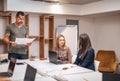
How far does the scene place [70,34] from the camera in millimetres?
6027

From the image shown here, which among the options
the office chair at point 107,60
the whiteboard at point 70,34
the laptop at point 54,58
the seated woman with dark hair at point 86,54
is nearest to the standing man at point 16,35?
the laptop at point 54,58

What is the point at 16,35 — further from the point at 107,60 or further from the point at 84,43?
the point at 107,60

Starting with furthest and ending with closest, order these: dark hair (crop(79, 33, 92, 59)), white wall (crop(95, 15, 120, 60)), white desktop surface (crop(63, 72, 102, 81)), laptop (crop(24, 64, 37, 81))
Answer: white wall (crop(95, 15, 120, 60)), dark hair (crop(79, 33, 92, 59)), white desktop surface (crop(63, 72, 102, 81)), laptop (crop(24, 64, 37, 81))

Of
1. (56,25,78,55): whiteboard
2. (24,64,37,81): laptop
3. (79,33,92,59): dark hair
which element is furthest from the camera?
(56,25,78,55): whiteboard

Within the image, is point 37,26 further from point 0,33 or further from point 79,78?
point 79,78

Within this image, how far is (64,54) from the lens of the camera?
369 centimetres

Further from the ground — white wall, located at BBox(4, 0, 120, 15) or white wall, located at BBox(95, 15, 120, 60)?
white wall, located at BBox(4, 0, 120, 15)

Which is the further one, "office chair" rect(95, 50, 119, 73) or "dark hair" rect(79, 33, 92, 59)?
"office chair" rect(95, 50, 119, 73)

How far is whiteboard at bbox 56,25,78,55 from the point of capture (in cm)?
594

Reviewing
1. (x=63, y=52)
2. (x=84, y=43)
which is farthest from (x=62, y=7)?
(x=84, y=43)

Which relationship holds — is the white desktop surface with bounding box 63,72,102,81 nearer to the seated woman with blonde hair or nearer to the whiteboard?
the seated woman with blonde hair

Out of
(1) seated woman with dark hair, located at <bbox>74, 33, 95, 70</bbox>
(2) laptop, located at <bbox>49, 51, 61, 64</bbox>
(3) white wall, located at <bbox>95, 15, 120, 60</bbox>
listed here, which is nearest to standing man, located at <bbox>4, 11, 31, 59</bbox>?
(2) laptop, located at <bbox>49, 51, 61, 64</bbox>

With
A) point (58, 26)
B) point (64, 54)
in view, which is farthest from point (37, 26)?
point (64, 54)

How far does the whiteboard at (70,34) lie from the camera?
5.94 m
